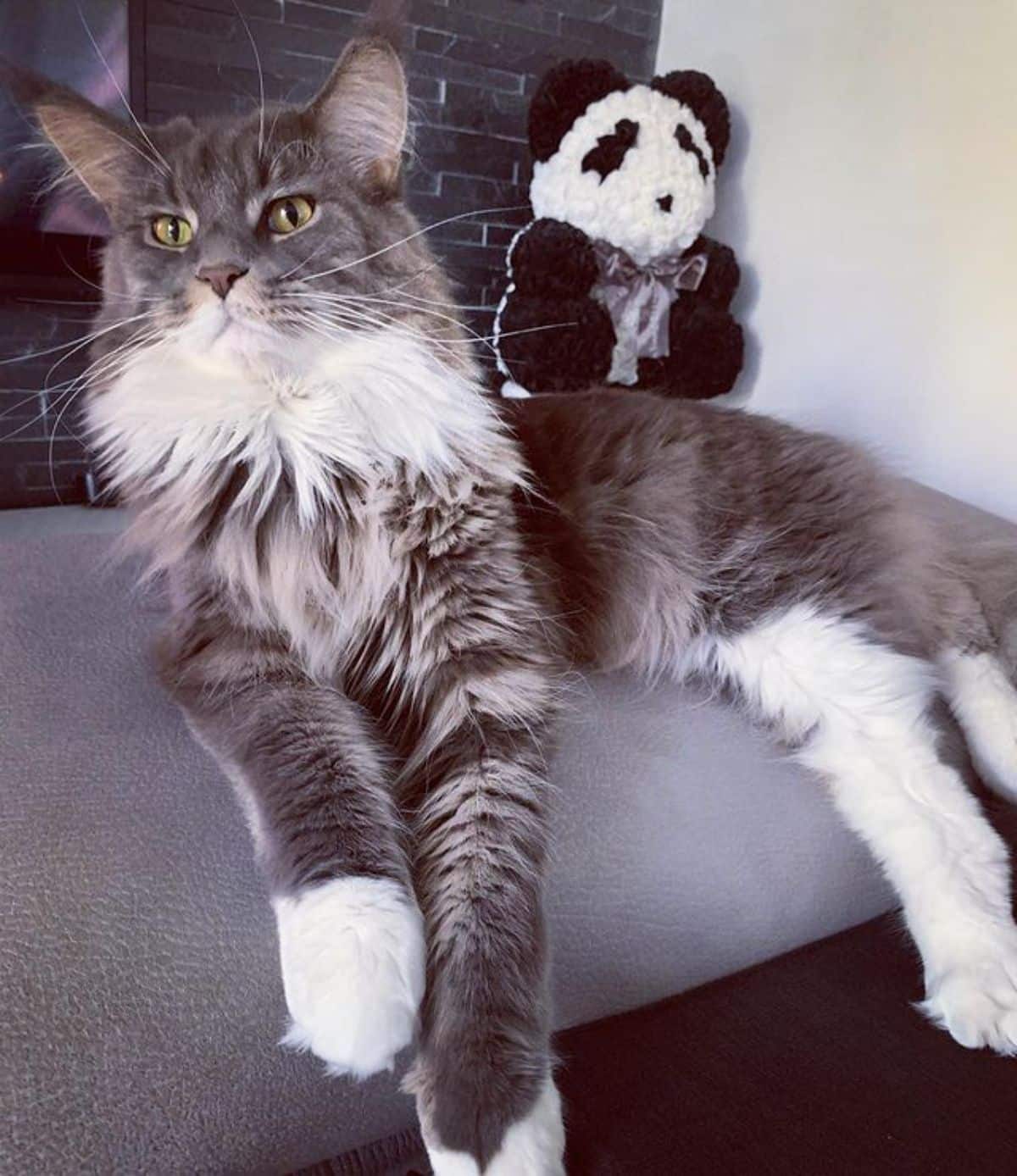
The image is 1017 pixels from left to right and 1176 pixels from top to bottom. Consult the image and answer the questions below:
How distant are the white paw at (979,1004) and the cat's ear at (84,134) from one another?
4.53 feet

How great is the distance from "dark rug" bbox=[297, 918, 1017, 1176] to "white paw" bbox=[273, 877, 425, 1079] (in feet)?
0.49

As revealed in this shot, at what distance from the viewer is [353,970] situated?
806 mm

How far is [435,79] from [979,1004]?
10.5 ft

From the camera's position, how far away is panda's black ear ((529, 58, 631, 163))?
2.72 meters

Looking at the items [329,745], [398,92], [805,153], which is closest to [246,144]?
[398,92]

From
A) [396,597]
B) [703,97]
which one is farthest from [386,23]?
[703,97]

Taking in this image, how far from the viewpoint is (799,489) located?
1542 mm

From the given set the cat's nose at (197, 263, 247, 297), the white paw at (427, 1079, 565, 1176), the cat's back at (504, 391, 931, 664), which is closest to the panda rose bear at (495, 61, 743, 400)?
the cat's back at (504, 391, 931, 664)

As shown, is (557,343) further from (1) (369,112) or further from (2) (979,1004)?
(2) (979,1004)

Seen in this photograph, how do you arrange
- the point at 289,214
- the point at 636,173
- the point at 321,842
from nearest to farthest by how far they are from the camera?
the point at 321,842
the point at 289,214
the point at 636,173

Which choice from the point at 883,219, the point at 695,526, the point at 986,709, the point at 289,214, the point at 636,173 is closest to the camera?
the point at 289,214

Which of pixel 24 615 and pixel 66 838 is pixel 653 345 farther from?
pixel 66 838

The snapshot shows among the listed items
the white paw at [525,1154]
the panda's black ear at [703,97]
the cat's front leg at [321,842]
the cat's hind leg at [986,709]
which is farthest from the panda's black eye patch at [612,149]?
the white paw at [525,1154]

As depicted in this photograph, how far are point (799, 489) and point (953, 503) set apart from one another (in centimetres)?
56
